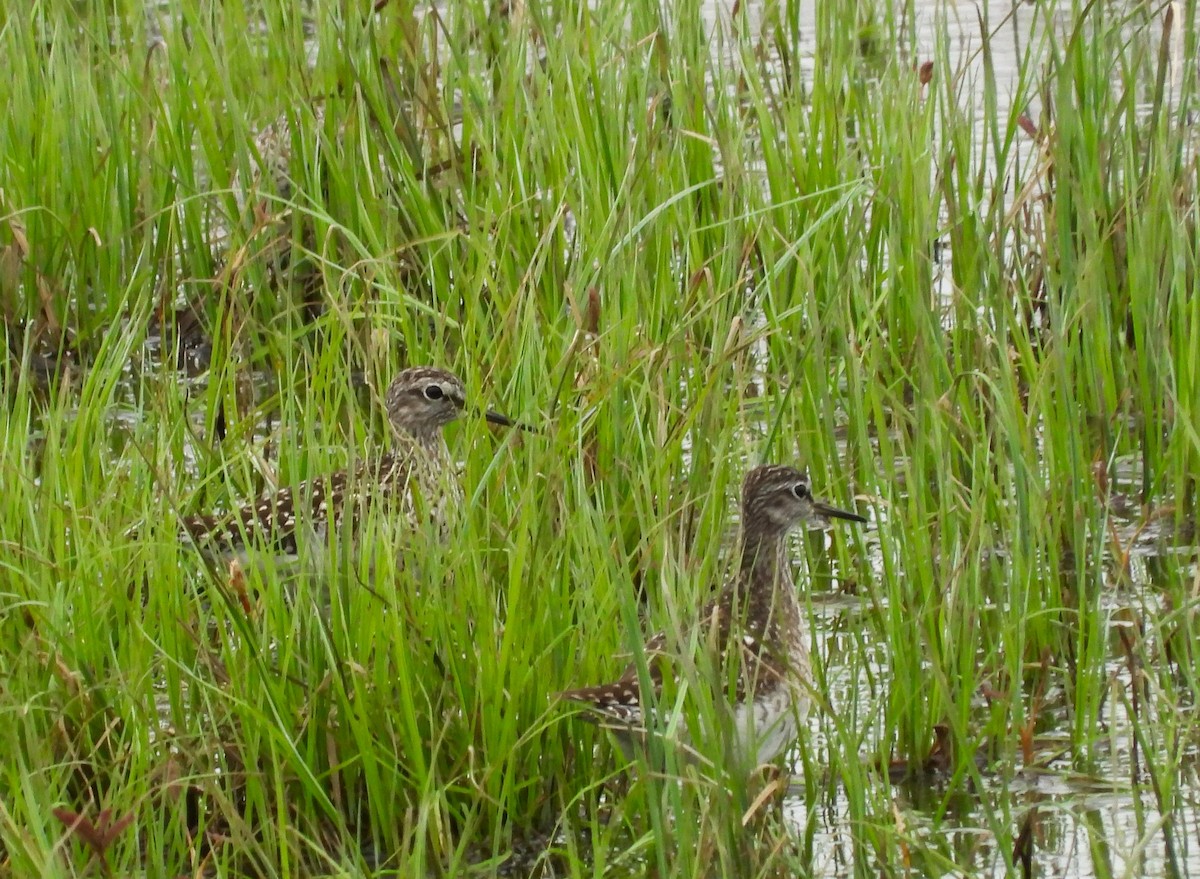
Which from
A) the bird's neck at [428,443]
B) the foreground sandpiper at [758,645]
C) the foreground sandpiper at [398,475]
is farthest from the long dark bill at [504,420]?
the foreground sandpiper at [758,645]

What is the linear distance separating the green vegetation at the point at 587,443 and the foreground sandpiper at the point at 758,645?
112 millimetres

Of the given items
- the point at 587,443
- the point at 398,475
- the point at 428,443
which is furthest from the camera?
the point at 428,443

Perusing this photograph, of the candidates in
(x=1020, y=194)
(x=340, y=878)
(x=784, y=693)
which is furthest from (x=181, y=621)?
(x=1020, y=194)

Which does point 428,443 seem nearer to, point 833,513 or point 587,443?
point 587,443

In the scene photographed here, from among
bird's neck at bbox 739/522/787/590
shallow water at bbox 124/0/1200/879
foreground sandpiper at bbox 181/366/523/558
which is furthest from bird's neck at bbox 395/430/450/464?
shallow water at bbox 124/0/1200/879

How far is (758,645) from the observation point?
5.29 metres

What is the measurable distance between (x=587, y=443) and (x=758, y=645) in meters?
0.90

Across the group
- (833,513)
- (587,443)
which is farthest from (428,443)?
(833,513)

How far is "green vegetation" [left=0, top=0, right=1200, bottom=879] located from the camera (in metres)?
4.52

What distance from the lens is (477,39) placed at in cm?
820

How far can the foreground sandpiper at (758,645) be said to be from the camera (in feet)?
14.3

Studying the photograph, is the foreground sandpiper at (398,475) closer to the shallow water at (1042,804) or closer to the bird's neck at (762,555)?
the bird's neck at (762,555)

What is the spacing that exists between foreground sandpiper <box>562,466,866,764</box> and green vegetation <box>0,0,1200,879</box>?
112 mm

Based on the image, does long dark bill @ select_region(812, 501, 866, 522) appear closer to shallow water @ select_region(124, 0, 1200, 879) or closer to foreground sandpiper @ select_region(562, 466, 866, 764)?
foreground sandpiper @ select_region(562, 466, 866, 764)
